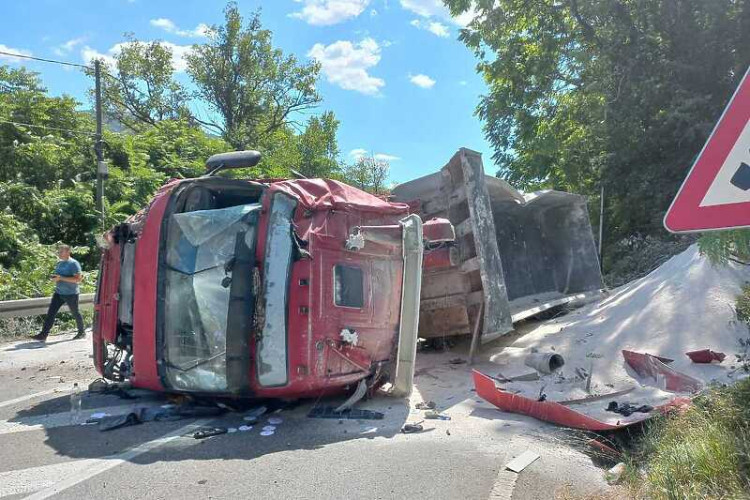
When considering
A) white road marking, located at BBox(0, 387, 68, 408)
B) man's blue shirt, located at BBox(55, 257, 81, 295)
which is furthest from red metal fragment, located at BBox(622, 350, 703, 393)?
man's blue shirt, located at BBox(55, 257, 81, 295)

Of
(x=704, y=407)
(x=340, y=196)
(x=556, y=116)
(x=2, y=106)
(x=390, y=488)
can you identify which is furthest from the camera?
(x=556, y=116)

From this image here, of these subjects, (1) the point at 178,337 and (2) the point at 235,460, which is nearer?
(2) the point at 235,460

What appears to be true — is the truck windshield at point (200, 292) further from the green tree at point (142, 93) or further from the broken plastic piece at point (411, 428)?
the green tree at point (142, 93)

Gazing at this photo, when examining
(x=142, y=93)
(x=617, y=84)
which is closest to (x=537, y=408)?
(x=617, y=84)

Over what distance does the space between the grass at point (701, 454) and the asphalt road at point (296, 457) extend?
0.88ft

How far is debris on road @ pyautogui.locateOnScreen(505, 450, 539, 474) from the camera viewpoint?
3.50 meters

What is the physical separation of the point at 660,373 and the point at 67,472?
4528 millimetres

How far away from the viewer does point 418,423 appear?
15.0 ft

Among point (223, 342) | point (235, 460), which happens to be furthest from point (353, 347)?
point (235, 460)

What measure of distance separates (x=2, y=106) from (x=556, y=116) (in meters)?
14.6

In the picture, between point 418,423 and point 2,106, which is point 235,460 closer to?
point 418,423

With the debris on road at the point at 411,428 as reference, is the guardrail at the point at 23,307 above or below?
above

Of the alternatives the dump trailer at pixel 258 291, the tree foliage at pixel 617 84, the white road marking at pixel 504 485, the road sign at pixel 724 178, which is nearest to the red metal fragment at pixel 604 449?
the white road marking at pixel 504 485

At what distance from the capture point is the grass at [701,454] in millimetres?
2691
